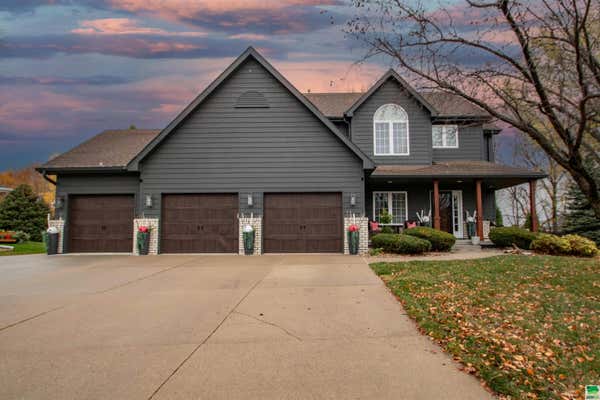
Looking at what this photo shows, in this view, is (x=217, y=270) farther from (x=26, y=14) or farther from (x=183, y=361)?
(x=26, y=14)

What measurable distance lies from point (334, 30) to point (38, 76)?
17556mm

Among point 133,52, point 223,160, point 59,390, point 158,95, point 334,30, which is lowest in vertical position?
point 59,390

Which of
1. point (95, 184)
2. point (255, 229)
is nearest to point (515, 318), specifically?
point (255, 229)

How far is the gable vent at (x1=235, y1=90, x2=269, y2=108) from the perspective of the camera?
1391cm

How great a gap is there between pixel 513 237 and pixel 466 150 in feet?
19.1

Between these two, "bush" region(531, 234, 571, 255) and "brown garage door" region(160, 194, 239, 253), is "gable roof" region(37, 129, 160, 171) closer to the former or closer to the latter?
"brown garage door" region(160, 194, 239, 253)

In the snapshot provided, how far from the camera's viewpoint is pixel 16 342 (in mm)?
4707

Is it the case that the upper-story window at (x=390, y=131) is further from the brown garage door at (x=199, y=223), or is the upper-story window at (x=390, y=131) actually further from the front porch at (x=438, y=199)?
the brown garage door at (x=199, y=223)

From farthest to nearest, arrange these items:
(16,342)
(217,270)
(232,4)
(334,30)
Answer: (232,4) < (217,270) < (334,30) < (16,342)

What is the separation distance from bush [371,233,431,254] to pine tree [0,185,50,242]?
2422cm

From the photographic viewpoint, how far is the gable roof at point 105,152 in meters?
14.2

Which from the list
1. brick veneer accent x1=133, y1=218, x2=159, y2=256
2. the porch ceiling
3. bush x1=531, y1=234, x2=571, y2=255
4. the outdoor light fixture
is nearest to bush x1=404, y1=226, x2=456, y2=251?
the porch ceiling

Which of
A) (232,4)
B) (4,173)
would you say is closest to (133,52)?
(232,4)

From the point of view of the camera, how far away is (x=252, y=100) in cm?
1393
